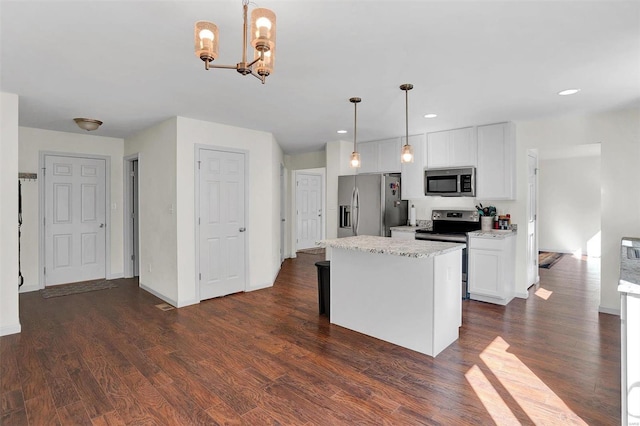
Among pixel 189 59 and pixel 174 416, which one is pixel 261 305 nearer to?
pixel 174 416

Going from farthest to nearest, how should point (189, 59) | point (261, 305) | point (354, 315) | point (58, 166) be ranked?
1. point (58, 166)
2. point (261, 305)
3. point (354, 315)
4. point (189, 59)

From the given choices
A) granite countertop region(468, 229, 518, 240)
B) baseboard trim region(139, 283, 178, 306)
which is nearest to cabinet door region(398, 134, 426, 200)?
granite countertop region(468, 229, 518, 240)

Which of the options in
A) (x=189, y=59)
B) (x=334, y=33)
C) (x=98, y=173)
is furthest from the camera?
(x=98, y=173)

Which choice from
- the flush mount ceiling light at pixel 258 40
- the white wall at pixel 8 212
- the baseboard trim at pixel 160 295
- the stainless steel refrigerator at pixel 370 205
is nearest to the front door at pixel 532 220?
the stainless steel refrigerator at pixel 370 205

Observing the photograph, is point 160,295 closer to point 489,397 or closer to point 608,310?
point 489,397

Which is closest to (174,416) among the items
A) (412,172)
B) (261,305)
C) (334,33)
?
(261,305)

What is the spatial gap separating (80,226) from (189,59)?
4.33 metres

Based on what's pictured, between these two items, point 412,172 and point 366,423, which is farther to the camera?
point 412,172

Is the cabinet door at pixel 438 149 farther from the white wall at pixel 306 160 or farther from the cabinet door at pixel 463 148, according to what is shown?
the white wall at pixel 306 160

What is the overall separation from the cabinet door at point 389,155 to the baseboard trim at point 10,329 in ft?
16.6

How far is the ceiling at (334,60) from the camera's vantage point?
6.42 feet

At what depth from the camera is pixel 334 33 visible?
2.18 metres

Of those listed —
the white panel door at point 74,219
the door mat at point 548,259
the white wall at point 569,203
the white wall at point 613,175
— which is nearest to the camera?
the white wall at point 613,175

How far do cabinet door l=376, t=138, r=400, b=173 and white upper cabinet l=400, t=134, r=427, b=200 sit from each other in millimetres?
129
